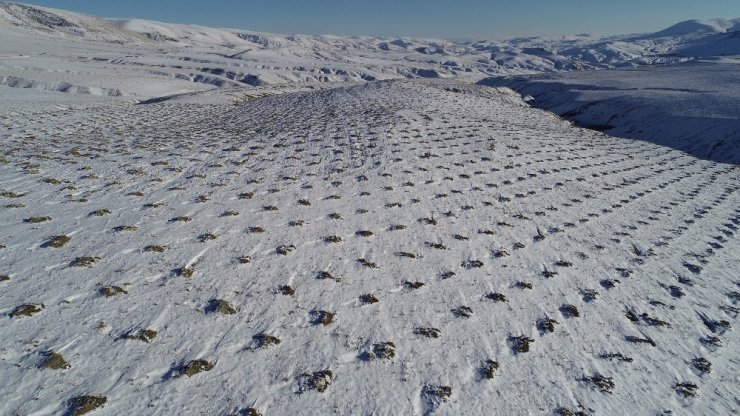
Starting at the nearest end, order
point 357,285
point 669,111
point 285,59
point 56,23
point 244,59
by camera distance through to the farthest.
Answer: point 357,285 < point 669,111 < point 244,59 < point 285,59 < point 56,23

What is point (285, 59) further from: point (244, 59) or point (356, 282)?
point (356, 282)

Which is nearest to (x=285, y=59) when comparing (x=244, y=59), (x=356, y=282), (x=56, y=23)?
(x=244, y=59)

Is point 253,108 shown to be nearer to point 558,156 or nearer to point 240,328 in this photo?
point 558,156

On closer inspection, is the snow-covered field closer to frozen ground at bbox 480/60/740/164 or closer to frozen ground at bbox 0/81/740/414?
frozen ground at bbox 0/81/740/414

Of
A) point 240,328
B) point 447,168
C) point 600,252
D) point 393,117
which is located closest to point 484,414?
point 240,328

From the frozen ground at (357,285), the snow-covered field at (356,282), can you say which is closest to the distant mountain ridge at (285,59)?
the snow-covered field at (356,282)

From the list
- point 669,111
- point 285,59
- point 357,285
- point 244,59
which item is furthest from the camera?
point 285,59

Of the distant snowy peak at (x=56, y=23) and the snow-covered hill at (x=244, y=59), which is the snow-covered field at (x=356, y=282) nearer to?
the snow-covered hill at (x=244, y=59)
